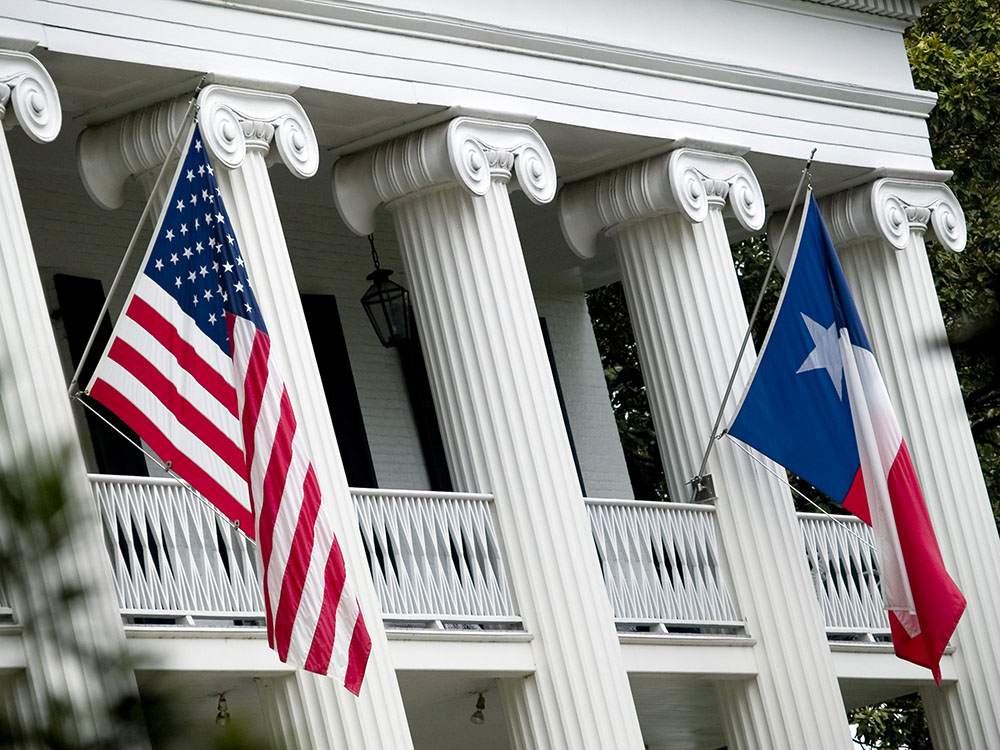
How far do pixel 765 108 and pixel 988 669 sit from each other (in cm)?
532

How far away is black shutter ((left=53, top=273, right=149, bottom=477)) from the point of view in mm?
14797

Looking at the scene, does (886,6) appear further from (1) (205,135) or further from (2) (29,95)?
(2) (29,95)

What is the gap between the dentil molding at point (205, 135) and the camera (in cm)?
1277

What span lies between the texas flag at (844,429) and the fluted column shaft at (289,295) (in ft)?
13.3

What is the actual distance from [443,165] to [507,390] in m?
1.72

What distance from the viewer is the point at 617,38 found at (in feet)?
52.3

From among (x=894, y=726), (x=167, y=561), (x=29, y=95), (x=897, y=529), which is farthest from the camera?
(x=894, y=726)

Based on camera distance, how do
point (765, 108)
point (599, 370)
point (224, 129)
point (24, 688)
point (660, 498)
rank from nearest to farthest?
point (24, 688) < point (224, 129) < point (765, 108) < point (599, 370) < point (660, 498)

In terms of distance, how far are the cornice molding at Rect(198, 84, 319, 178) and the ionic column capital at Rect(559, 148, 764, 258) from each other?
145 inches

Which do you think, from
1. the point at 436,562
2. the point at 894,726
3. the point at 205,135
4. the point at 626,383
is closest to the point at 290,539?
the point at 436,562

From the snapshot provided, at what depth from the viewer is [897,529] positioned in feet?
51.5

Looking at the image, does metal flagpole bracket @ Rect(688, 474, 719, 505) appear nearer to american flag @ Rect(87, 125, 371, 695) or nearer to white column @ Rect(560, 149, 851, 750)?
white column @ Rect(560, 149, 851, 750)

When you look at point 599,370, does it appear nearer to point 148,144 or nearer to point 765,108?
point 765,108

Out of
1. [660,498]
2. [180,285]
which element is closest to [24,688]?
[180,285]
